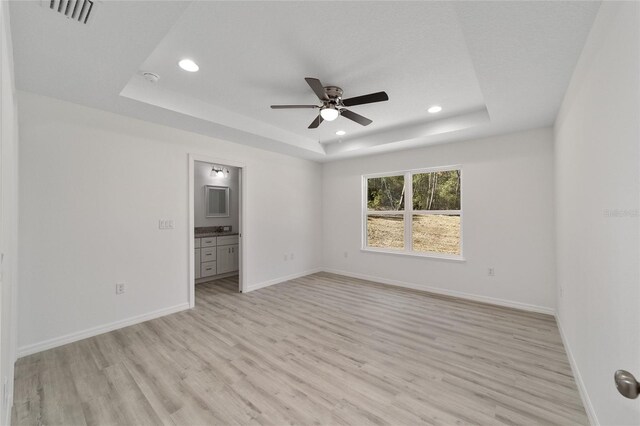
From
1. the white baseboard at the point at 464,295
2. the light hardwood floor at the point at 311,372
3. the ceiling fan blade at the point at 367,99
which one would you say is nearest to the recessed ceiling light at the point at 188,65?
the ceiling fan blade at the point at 367,99

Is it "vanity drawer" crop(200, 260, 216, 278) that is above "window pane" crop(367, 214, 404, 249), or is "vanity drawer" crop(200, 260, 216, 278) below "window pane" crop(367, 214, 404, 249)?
below

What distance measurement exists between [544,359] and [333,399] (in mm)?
1997

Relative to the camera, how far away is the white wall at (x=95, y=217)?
2.50 meters

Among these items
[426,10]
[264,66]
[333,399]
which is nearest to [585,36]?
[426,10]

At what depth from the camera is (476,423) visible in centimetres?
164

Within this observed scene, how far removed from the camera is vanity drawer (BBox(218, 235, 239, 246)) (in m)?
5.34

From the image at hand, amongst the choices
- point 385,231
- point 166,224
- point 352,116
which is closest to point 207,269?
point 166,224

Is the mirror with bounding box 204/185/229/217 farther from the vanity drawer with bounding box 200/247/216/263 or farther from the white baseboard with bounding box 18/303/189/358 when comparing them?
the white baseboard with bounding box 18/303/189/358

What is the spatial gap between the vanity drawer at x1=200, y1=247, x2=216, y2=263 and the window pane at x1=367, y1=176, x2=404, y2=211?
130 inches

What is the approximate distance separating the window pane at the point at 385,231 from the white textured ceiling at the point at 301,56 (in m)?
2.02

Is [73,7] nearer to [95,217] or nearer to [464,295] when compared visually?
[95,217]

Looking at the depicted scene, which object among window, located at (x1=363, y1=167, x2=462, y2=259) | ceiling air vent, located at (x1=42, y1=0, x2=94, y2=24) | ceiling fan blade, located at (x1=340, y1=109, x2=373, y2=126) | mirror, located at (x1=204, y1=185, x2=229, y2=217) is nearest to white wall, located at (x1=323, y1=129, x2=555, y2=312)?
window, located at (x1=363, y1=167, x2=462, y2=259)

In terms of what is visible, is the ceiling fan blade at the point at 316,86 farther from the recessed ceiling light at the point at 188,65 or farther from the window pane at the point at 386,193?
the window pane at the point at 386,193

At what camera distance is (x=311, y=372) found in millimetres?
2174
